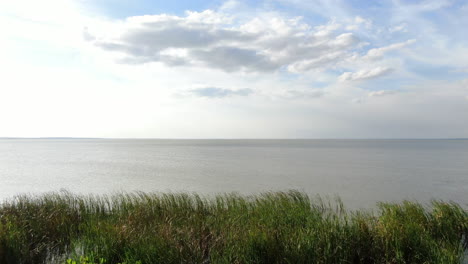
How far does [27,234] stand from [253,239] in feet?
23.4

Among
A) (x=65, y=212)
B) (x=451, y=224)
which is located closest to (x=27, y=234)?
(x=65, y=212)

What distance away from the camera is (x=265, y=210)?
1208 cm

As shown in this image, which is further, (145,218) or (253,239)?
(145,218)

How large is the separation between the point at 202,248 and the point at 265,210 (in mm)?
4138

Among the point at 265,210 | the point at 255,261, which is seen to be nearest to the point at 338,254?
the point at 255,261

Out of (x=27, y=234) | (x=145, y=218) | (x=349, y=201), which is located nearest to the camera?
(x=27, y=234)

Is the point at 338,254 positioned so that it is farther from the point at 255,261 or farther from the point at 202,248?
the point at 202,248

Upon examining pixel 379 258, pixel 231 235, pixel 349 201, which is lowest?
pixel 349 201

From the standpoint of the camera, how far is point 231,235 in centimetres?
820

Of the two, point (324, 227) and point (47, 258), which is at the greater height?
point (324, 227)

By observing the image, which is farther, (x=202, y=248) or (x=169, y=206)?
(x=169, y=206)

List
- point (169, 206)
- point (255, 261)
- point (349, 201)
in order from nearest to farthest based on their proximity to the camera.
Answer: point (255, 261), point (169, 206), point (349, 201)

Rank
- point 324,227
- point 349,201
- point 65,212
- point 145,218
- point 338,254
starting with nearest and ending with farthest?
point 338,254, point 324,227, point 145,218, point 65,212, point 349,201

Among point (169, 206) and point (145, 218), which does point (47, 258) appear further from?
point (169, 206)
